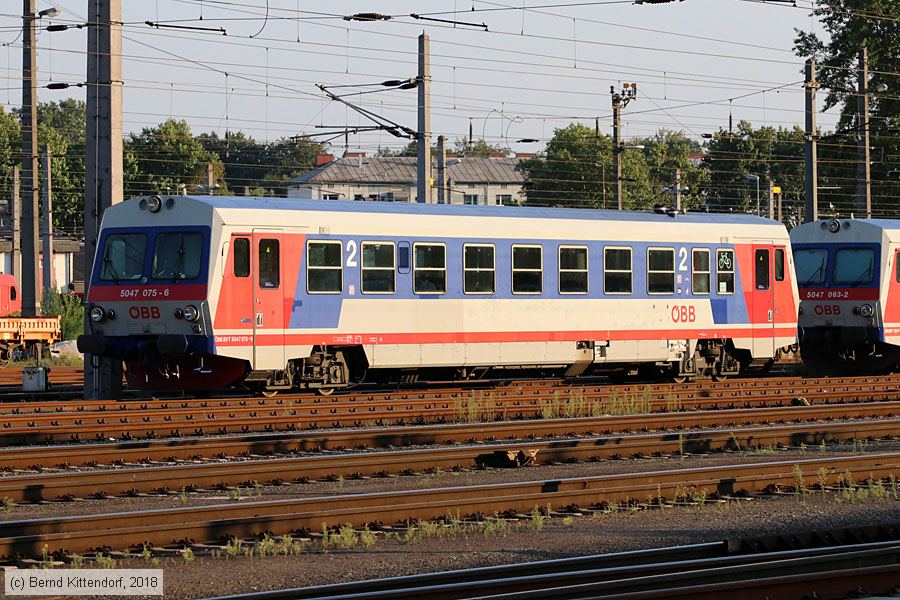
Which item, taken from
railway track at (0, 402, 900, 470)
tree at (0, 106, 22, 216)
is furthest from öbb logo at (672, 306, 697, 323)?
tree at (0, 106, 22, 216)

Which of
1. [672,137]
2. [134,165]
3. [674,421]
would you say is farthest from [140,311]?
[672,137]

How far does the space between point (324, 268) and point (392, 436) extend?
5.08m

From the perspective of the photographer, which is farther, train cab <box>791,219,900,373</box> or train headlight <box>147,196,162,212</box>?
train cab <box>791,219,900,373</box>

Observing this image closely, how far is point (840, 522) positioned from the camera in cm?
1127

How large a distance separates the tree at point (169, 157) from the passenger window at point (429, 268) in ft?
204

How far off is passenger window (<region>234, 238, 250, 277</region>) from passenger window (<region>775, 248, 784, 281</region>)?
35.3 ft

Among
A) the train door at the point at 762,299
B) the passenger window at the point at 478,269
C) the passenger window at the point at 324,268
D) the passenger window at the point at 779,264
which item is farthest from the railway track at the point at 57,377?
the passenger window at the point at 779,264

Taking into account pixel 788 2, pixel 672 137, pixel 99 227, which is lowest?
pixel 99 227

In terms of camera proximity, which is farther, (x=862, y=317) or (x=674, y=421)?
(x=862, y=317)

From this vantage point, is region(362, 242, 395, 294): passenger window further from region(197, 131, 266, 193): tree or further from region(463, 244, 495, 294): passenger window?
region(197, 131, 266, 193): tree

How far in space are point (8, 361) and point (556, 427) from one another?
2003 centimetres

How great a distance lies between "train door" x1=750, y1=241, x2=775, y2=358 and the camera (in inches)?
997

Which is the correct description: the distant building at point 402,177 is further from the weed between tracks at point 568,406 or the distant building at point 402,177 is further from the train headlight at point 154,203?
the train headlight at point 154,203

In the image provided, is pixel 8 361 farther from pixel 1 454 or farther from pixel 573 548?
pixel 573 548
